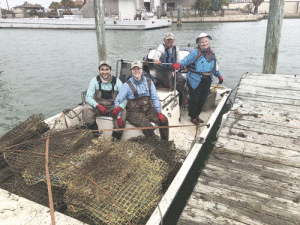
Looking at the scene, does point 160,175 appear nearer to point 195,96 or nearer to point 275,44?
point 195,96

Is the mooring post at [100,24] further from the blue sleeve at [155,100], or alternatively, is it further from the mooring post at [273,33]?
the mooring post at [273,33]

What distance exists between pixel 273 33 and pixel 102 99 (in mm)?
5559

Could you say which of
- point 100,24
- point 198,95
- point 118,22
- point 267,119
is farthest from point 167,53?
point 118,22

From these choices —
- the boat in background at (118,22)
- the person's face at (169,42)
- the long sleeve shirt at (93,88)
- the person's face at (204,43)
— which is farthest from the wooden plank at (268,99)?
the boat in background at (118,22)

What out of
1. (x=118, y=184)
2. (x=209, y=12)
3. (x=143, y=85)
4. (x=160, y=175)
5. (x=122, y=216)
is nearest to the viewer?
(x=122, y=216)

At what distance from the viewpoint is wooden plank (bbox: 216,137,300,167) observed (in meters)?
3.14

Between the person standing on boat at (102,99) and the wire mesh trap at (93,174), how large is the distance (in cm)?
56

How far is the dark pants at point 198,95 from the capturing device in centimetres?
537

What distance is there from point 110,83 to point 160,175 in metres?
2.42

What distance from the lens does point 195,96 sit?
559 centimetres

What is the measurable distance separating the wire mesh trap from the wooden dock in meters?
0.66

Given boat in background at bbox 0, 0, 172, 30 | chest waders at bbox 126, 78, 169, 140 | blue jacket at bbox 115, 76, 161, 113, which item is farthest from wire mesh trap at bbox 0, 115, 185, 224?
boat in background at bbox 0, 0, 172, 30

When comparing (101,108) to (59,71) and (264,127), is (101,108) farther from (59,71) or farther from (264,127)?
(59,71)

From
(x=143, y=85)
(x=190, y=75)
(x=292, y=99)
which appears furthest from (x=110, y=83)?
(x=292, y=99)
